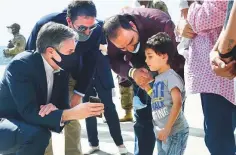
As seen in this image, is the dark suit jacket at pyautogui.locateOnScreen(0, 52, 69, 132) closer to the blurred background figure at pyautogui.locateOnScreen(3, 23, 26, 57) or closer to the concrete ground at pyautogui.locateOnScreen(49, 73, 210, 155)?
the concrete ground at pyautogui.locateOnScreen(49, 73, 210, 155)

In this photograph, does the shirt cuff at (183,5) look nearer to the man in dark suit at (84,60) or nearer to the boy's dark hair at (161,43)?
the boy's dark hair at (161,43)

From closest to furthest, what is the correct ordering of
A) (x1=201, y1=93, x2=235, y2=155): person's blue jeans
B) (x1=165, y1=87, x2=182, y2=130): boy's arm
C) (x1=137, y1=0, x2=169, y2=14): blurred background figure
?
(x1=201, y1=93, x2=235, y2=155): person's blue jeans < (x1=165, y1=87, x2=182, y2=130): boy's arm < (x1=137, y1=0, x2=169, y2=14): blurred background figure

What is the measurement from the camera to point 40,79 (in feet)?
9.12

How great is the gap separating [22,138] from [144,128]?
876mm

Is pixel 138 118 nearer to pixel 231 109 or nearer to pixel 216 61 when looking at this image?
pixel 231 109

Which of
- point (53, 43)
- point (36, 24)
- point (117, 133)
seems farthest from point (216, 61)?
point (117, 133)

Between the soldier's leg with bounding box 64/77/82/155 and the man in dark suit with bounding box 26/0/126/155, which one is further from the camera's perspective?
the soldier's leg with bounding box 64/77/82/155

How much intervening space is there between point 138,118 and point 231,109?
860 mm

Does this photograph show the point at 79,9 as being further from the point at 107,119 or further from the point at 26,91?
the point at 107,119

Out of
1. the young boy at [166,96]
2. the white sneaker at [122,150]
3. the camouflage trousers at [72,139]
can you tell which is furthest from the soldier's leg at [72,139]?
the young boy at [166,96]

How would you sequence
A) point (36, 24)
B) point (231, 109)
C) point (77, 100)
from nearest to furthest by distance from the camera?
point (231, 109) < point (36, 24) < point (77, 100)

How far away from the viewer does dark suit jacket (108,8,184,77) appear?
9.13 feet

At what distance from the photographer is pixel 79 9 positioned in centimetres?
312

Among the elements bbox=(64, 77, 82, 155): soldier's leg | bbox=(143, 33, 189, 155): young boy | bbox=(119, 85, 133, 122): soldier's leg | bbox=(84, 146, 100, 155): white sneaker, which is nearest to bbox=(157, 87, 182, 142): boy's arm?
bbox=(143, 33, 189, 155): young boy
